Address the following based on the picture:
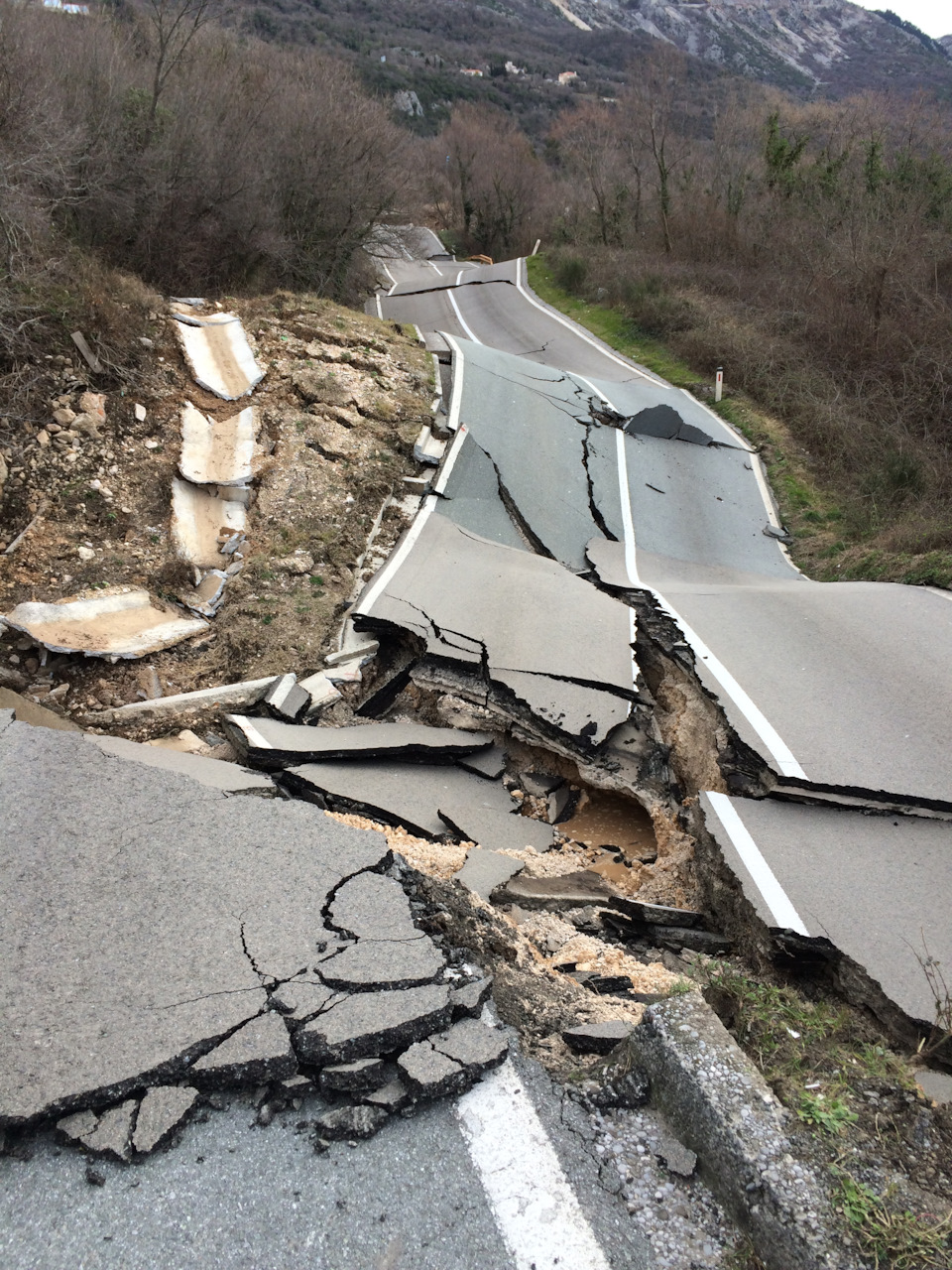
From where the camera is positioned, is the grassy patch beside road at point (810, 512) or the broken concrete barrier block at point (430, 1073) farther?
the grassy patch beside road at point (810, 512)

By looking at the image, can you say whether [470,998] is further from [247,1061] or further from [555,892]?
[555,892]

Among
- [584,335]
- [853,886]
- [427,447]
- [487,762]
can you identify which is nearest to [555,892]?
[487,762]

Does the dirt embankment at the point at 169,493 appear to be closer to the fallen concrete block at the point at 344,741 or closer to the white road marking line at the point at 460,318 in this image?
the fallen concrete block at the point at 344,741

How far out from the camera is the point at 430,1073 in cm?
315

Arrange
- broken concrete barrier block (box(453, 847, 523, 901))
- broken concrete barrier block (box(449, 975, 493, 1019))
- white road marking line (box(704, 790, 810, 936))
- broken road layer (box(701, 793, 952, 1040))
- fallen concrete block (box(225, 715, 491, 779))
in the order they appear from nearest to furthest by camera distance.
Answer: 1. broken concrete barrier block (box(449, 975, 493, 1019))
2. broken road layer (box(701, 793, 952, 1040))
3. white road marking line (box(704, 790, 810, 936))
4. broken concrete barrier block (box(453, 847, 523, 901))
5. fallen concrete block (box(225, 715, 491, 779))

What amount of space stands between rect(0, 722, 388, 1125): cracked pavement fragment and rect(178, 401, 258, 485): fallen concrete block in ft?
16.0

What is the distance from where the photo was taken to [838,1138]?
2.91 meters

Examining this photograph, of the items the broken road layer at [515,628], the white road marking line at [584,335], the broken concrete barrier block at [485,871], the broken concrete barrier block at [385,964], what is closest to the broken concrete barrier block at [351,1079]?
the broken concrete barrier block at [385,964]

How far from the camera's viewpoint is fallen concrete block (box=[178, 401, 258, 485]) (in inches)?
374

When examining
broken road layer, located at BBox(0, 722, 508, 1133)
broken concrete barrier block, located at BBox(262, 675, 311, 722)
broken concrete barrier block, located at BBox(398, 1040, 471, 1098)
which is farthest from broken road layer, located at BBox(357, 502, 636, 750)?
broken concrete barrier block, located at BBox(398, 1040, 471, 1098)

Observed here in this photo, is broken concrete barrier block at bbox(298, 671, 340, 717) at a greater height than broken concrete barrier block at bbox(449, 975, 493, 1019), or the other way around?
broken concrete barrier block at bbox(449, 975, 493, 1019)

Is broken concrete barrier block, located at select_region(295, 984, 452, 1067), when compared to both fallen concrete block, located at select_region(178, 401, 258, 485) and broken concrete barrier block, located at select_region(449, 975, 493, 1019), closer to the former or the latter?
broken concrete barrier block, located at select_region(449, 975, 493, 1019)

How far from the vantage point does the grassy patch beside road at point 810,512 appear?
9938 millimetres

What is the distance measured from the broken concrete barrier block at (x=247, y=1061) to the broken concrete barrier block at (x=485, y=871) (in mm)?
1823
